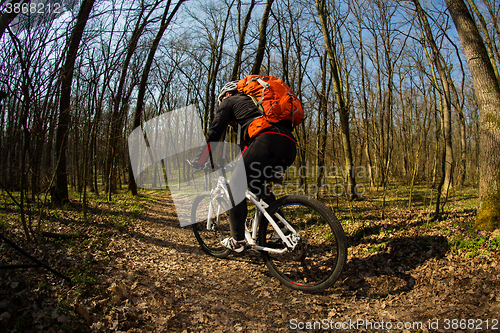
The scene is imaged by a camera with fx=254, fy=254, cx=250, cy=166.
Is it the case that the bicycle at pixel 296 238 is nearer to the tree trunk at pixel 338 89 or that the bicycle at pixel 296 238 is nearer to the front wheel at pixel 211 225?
the front wheel at pixel 211 225

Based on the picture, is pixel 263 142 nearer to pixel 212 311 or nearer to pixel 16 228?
pixel 212 311

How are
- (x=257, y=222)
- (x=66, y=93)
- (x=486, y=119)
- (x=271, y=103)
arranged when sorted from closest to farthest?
(x=271, y=103) → (x=257, y=222) → (x=486, y=119) → (x=66, y=93)

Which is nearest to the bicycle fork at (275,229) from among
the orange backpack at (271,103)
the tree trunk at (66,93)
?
the orange backpack at (271,103)

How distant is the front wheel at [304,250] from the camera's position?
2.36 meters

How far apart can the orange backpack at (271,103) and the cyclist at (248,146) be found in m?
0.07

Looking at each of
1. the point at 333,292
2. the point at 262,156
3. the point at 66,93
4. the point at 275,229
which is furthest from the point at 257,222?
the point at 66,93

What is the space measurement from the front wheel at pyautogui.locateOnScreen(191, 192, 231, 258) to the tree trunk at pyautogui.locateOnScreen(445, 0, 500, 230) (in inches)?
125

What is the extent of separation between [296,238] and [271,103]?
55.1 inches

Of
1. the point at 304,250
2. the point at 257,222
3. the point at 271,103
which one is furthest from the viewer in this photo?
the point at 257,222

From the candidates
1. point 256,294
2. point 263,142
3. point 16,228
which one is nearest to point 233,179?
point 263,142

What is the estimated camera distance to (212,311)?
2.28 metres

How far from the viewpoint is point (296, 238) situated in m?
2.62

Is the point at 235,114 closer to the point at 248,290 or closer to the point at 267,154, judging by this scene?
the point at 267,154

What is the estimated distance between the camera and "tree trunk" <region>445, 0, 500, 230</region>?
3014mm
